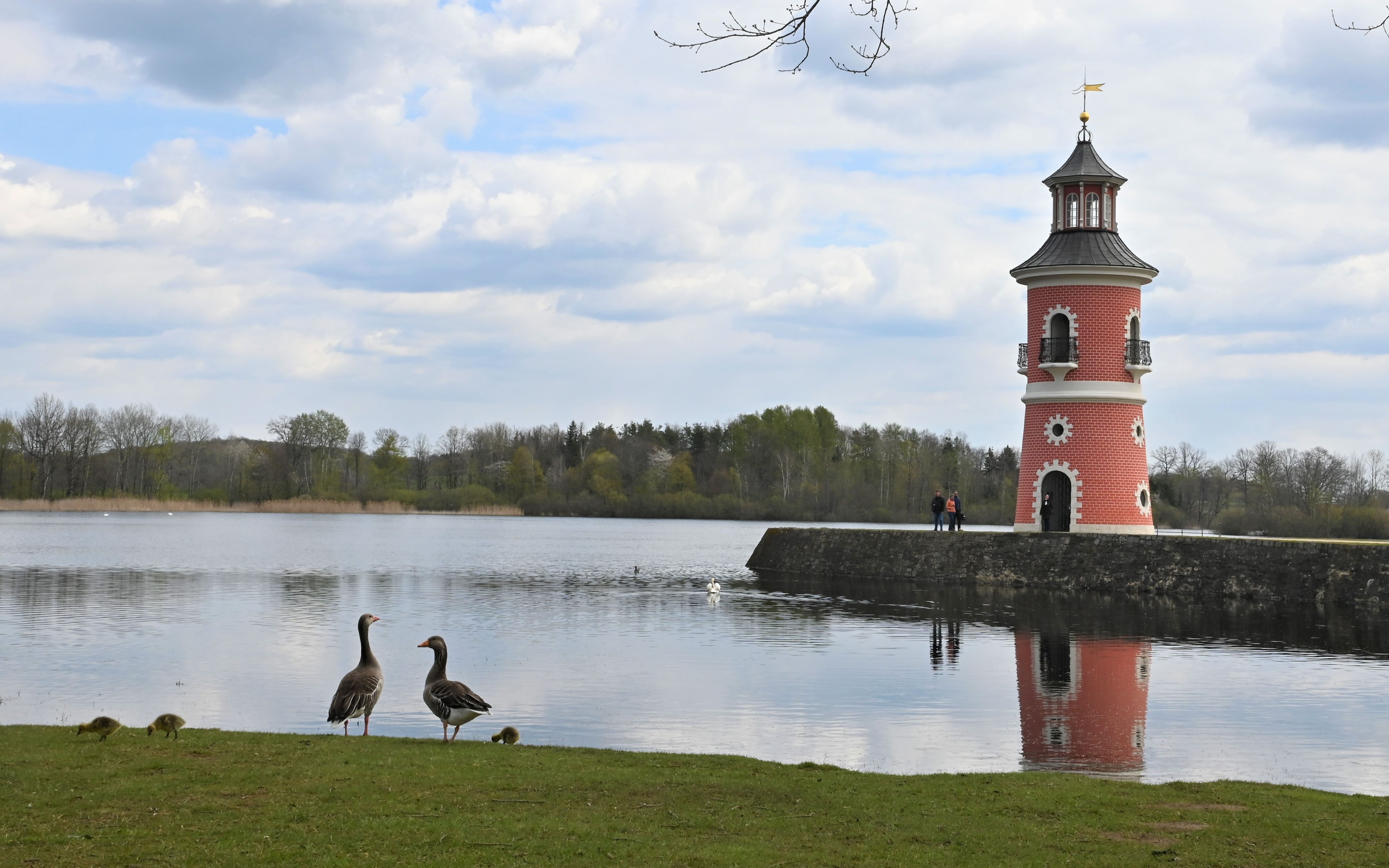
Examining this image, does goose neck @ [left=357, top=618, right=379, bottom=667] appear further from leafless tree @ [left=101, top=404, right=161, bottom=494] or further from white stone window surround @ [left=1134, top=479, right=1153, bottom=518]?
leafless tree @ [left=101, top=404, right=161, bottom=494]

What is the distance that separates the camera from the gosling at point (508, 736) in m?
12.0

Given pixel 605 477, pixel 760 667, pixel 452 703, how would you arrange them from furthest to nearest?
pixel 605 477, pixel 760 667, pixel 452 703

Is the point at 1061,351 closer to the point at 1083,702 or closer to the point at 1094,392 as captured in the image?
the point at 1094,392

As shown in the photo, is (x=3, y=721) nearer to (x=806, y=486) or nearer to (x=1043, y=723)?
(x=1043, y=723)

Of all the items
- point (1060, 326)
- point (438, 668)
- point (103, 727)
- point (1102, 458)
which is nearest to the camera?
point (103, 727)

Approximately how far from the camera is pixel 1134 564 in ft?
106

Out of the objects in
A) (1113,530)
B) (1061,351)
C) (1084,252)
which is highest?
(1084,252)

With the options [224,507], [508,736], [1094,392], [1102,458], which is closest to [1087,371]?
[1094,392]

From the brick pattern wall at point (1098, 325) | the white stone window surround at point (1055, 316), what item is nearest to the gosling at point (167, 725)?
the brick pattern wall at point (1098, 325)

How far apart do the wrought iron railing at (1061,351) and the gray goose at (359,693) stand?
25.4 metres

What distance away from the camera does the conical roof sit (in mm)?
35000

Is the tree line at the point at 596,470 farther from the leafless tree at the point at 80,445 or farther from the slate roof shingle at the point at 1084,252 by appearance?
the slate roof shingle at the point at 1084,252

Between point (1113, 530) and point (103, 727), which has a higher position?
point (1113, 530)

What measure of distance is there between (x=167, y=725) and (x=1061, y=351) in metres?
27.5
